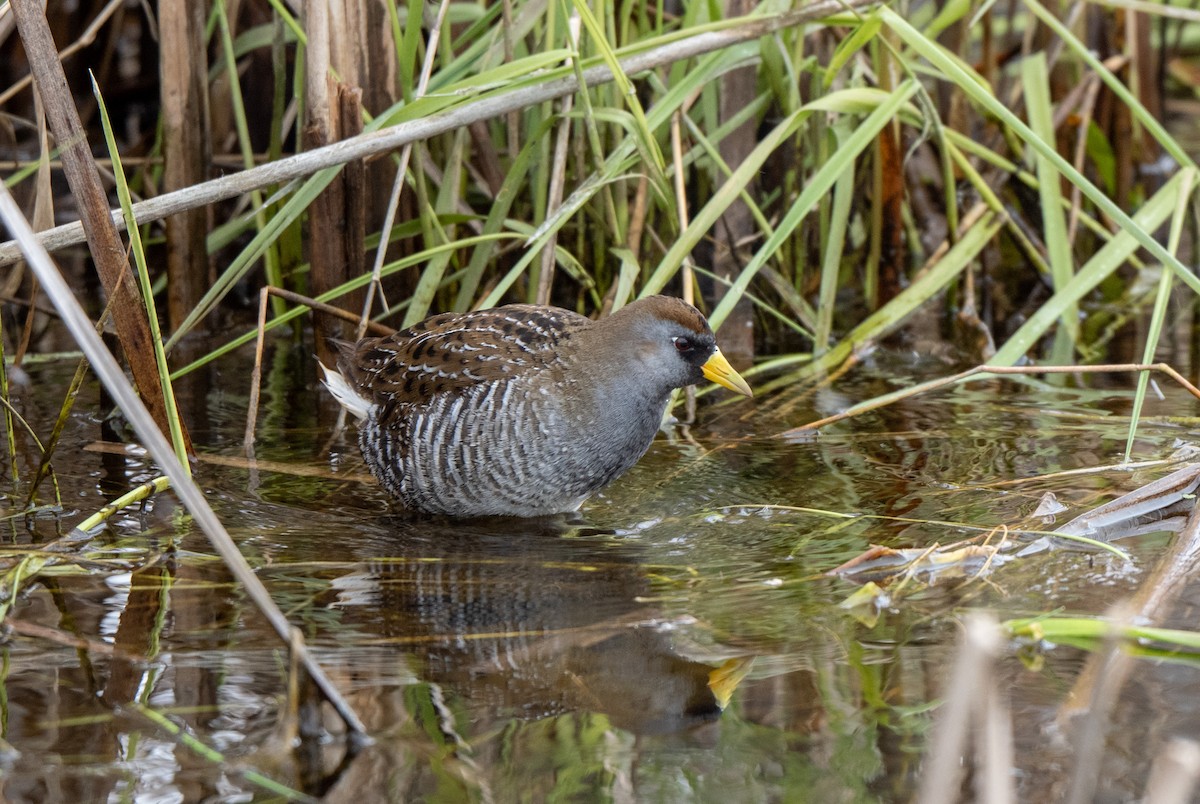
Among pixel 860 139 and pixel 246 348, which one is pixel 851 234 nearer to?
pixel 860 139

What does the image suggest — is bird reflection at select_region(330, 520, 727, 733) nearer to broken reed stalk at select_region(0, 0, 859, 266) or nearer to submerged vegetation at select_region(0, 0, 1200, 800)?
submerged vegetation at select_region(0, 0, 1200, 800)

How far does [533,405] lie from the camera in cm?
322

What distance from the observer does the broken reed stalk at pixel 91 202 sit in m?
2.92

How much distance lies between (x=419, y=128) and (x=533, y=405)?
0.80m

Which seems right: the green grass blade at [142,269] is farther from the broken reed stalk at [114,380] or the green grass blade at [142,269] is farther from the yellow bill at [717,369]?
the yellow bill at [717,369]

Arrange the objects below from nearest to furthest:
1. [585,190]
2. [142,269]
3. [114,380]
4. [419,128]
→ [114,380]
[142,269]
[419,128]
[585,190]

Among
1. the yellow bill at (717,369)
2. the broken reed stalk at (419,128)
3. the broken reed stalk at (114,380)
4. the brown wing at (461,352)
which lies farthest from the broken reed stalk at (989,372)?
the broken reed stalk at (114,380)

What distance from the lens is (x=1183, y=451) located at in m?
3.39

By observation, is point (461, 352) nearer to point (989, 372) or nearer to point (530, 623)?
point (530, 623)

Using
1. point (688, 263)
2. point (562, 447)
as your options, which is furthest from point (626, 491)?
point (688, 263)

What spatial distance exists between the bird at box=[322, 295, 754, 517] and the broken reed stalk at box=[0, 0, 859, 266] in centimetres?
51

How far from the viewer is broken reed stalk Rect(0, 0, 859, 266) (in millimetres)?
3221

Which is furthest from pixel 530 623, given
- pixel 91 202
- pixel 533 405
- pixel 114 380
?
pixel 91 202

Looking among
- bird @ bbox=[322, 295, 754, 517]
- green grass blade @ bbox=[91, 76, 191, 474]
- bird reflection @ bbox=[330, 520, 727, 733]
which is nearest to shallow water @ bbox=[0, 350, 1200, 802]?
bird reflection @ bbox=[330, 520, 727, 733]
